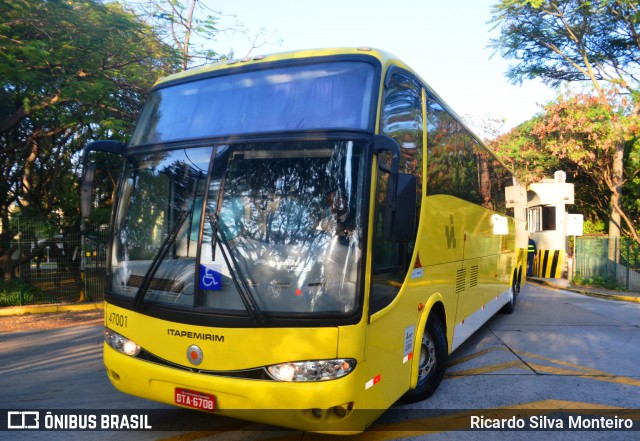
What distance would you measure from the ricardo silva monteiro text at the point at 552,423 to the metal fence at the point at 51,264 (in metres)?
11.3

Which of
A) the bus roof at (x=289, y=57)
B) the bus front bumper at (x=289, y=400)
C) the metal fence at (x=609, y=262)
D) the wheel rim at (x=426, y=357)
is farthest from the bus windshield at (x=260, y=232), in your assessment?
the metal fence at (x=609, y=262)

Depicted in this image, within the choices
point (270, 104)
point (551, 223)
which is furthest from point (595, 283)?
point (270, 104)

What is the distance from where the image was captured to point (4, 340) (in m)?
8.98

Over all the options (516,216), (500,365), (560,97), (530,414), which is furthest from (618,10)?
(530,414)

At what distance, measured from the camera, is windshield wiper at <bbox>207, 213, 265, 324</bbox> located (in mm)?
3457

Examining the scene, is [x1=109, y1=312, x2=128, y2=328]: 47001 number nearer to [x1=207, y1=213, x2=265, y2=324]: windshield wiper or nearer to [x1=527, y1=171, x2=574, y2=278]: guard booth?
[x1=207, y1=213, x2=265, y2=324]: windshield wiper

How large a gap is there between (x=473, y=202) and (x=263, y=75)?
4.05 meters

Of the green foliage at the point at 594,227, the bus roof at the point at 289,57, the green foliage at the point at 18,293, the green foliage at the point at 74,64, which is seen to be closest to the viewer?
the bus roof at the point at 289,57

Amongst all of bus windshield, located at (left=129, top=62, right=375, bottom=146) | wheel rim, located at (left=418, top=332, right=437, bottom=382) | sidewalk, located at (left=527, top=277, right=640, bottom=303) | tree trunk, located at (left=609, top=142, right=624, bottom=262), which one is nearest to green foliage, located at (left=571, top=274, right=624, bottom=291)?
sidewalk, located at (left=527, top=277, right=640, bottom=303)

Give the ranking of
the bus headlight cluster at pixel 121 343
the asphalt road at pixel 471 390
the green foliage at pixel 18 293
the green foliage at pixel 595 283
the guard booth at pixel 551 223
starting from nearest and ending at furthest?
the bus headlight cluster at pixel 121 343
the asphalt road at pixel 471 390
the green foliage at pixel 18 293
the green foliage at pixel 595 283
the guard booth at pixel 551 223

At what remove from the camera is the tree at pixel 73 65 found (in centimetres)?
1020

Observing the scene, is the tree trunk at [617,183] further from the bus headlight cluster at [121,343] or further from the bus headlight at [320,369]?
the bus headlight cluster at [121,343]

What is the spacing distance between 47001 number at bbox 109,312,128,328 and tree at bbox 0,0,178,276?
7881 mm

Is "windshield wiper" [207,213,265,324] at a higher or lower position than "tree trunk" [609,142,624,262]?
lower
